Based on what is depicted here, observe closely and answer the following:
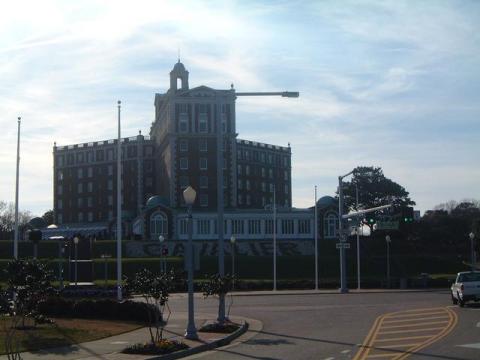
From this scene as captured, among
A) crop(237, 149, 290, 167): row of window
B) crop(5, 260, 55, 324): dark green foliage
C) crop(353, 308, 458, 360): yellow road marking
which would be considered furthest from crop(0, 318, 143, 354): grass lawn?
crop(237, 149, 290, 167): row of window

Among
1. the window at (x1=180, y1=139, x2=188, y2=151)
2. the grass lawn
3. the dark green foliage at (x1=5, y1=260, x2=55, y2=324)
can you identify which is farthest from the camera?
the window at (x1=180, y1=139, x2=188, y2=151)

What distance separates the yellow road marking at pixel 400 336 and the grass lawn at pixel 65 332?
7972mm

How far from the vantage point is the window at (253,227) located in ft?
312

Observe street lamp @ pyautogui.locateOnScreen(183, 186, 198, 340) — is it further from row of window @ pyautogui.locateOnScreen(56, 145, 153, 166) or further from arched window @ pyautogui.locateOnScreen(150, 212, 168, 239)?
row of window @ pyautogui.locateOnScreen(56, 145, 153, 166)

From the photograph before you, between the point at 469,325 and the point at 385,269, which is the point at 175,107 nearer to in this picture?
the point at 385,269

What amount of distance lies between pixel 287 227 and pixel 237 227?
21.4 ft

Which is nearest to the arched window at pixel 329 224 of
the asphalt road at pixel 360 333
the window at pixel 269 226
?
the window at pixel 269 226

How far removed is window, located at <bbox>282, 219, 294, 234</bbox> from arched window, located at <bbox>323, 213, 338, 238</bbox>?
168 inches

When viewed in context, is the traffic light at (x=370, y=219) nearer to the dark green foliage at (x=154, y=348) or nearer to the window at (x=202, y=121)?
the dark green foliage at (x=154, y=348)

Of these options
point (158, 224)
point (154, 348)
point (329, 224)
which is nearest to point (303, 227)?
point (329, 224)

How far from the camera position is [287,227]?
9550 centimetres

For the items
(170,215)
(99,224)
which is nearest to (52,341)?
(170,215)

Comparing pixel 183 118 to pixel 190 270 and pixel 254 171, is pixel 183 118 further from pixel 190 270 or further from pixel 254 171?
pixel 190 270

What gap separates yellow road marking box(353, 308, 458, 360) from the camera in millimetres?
17297
